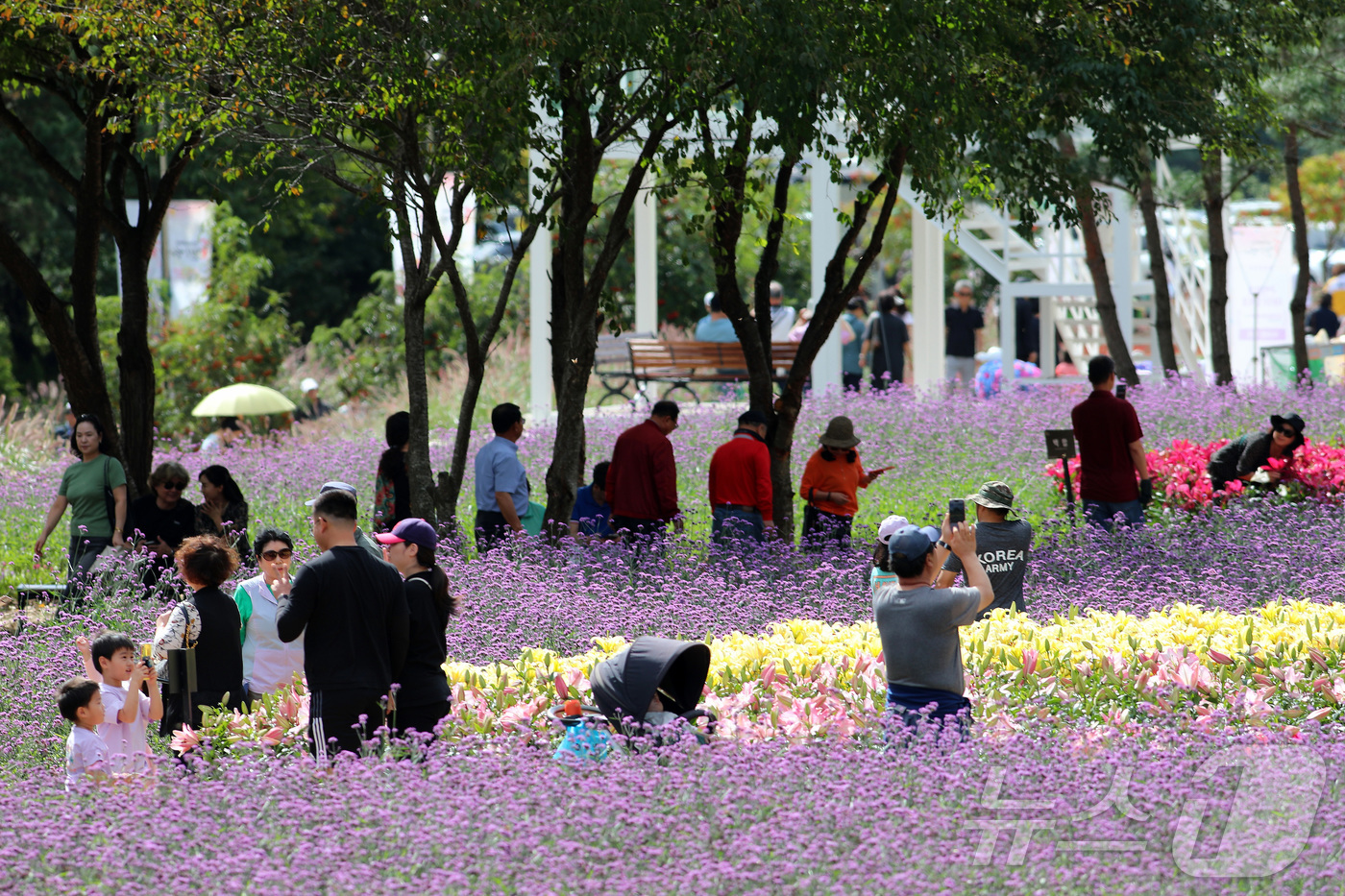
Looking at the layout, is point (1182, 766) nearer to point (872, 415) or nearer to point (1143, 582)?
point (1143, 582)

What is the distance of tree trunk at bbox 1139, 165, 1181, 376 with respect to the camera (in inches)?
674

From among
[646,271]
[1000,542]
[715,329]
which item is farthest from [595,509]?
[646,271]

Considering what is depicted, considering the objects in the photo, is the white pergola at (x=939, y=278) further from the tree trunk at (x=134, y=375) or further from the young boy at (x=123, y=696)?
the young boy at (x=123, y=696)

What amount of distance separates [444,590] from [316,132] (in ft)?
16.2

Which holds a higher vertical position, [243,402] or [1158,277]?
[1158,277]

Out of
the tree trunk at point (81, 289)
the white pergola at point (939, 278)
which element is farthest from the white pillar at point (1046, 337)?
the tree trunk at point (81, 289)

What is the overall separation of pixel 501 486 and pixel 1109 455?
4.02 metres

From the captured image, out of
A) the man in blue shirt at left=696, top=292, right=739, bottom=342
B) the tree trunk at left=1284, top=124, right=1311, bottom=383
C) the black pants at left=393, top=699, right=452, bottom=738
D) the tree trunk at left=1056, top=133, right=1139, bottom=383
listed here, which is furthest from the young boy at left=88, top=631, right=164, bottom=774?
the tree trunk at left=1284, top=124, right=1311, bottom=383

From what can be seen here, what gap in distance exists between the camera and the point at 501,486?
1015 centimetres

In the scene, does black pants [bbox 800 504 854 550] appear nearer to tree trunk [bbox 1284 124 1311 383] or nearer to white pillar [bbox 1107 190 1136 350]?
white pillar [bbox 1107 190 1136 350]

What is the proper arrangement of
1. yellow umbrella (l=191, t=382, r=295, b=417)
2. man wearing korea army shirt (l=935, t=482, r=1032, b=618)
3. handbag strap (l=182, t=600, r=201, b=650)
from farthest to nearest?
yellow umbrella (l=191, t=382, r=295, b=417) < man wearing korea army shirt (l=935, t=482, r=1032, b=618) < handbag strap (l=182, t=600, r=201, b=650)

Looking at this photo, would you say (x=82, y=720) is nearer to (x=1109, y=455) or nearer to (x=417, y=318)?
(x=417, y=318)

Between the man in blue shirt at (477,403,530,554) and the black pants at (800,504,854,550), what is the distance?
1867mm

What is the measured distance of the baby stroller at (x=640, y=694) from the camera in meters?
5.21
